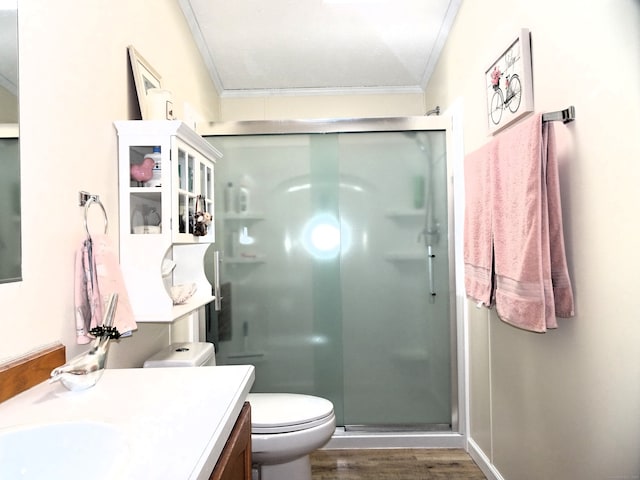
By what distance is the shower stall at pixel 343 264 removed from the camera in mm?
2529

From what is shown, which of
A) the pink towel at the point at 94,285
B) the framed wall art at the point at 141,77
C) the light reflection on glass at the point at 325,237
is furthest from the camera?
the light reflection on glass at the point at 325,237

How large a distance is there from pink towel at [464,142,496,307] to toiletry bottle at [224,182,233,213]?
1.34 m

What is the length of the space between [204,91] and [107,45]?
1343 millimetres

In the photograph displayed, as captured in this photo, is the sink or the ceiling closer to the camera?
the sink

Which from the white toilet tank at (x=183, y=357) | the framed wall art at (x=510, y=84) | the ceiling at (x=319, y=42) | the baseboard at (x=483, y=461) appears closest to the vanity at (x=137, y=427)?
the white toilet tank at (x=183, y=357)

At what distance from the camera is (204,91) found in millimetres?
2734

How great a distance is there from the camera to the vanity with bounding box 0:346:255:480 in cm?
65

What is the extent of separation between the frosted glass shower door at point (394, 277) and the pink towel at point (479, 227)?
0.60 meters

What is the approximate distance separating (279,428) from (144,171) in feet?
3.56

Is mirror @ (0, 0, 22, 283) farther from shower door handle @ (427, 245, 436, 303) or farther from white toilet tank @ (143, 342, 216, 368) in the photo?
shower door handle @ (427, 245, 436, 303)

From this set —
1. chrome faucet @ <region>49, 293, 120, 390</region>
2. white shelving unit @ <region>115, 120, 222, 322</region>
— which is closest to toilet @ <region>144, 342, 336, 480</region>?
white shelving unit @ <region>115, 120, 222, 322</region>

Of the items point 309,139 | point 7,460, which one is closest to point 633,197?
point 7,460

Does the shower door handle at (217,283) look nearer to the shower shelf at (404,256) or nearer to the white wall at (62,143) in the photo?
the white wall at (62,143)

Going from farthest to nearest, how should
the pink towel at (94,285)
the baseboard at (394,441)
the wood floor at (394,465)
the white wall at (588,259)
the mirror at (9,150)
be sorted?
Answer: the baseboard at (394,441) → the wood floor at (394,465) → the pink towel at (94,285) → the white wall at (588,259) → the mirror at (9,150)
